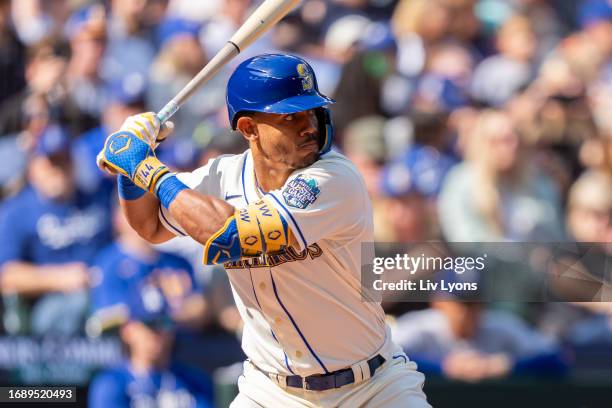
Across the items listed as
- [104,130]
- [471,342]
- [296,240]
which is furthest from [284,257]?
[104,130]

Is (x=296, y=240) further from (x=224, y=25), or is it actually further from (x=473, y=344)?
(x=224, y=25)

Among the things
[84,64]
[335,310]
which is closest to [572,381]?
[335,310]

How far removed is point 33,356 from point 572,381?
337 cm

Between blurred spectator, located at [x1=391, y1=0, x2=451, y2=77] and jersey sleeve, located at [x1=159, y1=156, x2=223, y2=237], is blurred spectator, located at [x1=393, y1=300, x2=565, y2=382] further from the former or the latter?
jersey sleeve, located at [x1=159, y1=156, x2=223, y2=237]

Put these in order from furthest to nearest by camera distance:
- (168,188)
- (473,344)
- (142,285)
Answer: (142,285)
(473,344)
(168,188)

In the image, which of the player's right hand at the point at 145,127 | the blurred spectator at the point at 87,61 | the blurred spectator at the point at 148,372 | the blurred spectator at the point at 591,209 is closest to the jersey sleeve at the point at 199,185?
the player's right hand at the point at 145,127

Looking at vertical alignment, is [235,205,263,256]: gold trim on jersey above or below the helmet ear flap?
below

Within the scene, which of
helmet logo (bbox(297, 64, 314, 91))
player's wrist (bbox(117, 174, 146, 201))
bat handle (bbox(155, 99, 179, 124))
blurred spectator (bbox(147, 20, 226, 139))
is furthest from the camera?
blurred spectator (bbox(147, 20, 226, 139))

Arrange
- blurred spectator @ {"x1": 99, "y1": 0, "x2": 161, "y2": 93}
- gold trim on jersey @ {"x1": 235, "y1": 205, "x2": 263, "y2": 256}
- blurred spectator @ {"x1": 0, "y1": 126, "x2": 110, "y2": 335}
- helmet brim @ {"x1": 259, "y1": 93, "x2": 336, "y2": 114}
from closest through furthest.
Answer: gold trim on jersey @ {"x1": 235, "y1": 205, "x2": 263, "y2": 256} → helmet brim @ {"x1": 259, "y1": 93, "x2": 336, "y2": 114} → blurred spectator @ {"x1": 0, "y1": 126, "x2": 110, "y2": 335} → blurred spectator @ {"x1": 99, "y1": 0, "x2": 161, "y2": 93}

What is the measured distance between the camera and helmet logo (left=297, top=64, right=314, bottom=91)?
344cm

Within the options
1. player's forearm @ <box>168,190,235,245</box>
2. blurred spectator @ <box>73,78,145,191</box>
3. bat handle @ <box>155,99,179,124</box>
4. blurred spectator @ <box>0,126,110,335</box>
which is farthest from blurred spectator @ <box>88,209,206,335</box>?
player's forearm @ <box>168,190,235,245</box>

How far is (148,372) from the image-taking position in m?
5.99

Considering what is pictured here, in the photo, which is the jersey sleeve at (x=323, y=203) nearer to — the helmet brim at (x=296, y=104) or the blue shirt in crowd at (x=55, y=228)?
the helmet brim at (x=296, y=104)

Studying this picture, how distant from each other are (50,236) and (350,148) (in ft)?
6.78
